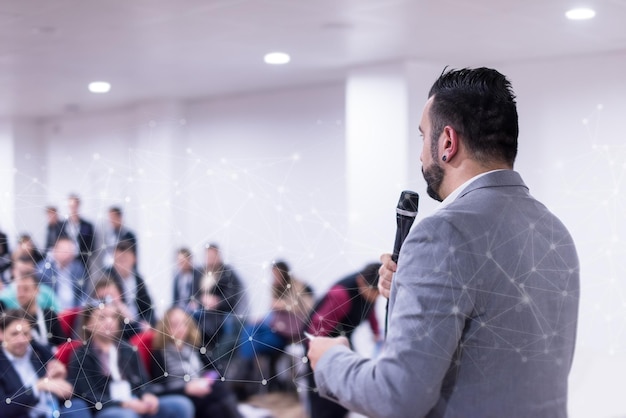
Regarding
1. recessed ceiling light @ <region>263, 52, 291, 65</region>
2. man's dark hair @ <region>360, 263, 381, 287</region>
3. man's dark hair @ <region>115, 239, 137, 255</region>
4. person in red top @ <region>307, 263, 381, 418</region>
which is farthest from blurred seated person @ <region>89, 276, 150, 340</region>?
recessed ceiling light @ <region>263, 52, 291, 65</region>

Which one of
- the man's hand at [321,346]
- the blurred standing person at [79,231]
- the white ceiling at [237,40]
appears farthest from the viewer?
the white ceiling at [237,40]

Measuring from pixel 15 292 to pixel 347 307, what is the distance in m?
1.05

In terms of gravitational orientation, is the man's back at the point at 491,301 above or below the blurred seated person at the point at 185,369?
above

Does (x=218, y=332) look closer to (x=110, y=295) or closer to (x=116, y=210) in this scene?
(x=110, y=295)

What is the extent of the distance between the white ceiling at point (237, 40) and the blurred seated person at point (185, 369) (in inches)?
57.3

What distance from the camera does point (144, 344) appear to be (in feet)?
9.07

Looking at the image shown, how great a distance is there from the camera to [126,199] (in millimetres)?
2531

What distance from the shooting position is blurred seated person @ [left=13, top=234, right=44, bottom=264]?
2463 mm

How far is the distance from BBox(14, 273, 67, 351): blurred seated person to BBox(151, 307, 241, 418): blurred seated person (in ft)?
1.21

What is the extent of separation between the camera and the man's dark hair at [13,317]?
255cm

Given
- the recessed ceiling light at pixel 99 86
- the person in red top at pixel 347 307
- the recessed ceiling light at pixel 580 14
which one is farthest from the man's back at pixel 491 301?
the recessed ceiling light at pixel 99 86

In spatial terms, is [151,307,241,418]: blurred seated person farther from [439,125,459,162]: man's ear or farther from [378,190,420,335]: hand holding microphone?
[439,125,459,162]: man's ear

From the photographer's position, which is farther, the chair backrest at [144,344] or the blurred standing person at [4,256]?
the chair backrest at [144,344]

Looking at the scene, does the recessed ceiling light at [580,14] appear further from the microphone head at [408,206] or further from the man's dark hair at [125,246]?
the microphone head at [408,206]
